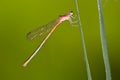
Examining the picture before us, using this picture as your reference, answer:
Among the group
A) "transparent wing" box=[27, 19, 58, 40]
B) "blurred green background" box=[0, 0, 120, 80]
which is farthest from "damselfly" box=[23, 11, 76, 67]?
"blurred green background" box=[0, 0, 120, 80]

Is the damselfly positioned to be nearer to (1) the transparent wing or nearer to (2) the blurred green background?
(1) the transparent wing

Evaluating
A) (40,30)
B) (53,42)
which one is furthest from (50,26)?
(53,42)

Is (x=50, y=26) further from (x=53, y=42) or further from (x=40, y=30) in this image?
(x=53, y=42)

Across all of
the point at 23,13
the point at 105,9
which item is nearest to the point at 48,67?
the point at 23,13

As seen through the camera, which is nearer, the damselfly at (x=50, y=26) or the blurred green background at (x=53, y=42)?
the damselfly at (x=50, y=26)

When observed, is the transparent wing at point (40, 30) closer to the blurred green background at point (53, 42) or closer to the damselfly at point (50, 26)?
the damselfly at point (50, 26)

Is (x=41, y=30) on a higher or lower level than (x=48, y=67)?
higher

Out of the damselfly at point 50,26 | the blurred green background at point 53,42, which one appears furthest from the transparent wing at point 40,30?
the blurred green background at point 53,42

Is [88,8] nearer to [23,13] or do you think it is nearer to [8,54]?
[23,13]
